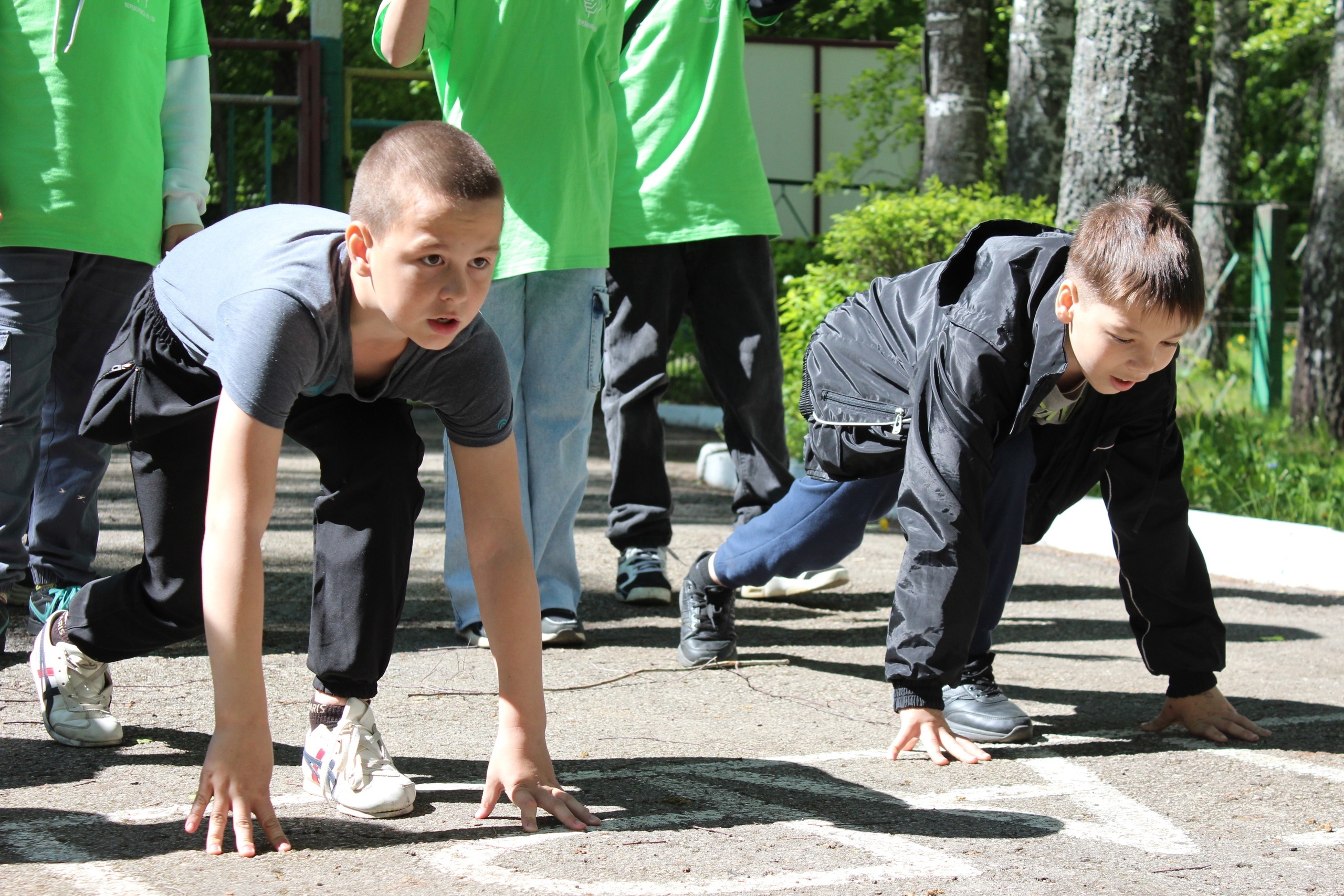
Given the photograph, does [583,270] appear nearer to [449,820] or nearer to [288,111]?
[449,820]

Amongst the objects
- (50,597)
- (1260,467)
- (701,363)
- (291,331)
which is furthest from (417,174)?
(1260,467)

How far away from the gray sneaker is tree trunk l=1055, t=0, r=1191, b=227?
4384 millimetres

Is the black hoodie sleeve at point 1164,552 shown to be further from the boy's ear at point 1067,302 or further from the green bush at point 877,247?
the green bush at point 877,247

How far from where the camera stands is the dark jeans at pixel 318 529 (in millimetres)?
2482

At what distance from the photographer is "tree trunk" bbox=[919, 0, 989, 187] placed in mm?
8664

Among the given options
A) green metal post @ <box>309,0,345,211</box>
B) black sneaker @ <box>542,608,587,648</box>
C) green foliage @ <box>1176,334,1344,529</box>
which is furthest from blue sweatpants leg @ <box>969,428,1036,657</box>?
green metal post @ <box>309,0,345,211</box>

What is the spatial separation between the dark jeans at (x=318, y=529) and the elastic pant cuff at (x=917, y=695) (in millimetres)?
1037

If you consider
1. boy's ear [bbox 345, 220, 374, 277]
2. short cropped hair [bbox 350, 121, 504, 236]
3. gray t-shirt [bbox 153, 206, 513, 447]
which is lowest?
gray t-shirt [bbox 153, 206, 513, 447]

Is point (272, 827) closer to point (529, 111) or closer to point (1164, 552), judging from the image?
point (1164, 552)

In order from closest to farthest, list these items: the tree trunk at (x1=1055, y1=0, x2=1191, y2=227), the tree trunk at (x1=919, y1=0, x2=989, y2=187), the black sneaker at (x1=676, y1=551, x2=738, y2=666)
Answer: the black sneaker at (x1=676, y1=551, x2=738, y2=666) < the tree trunk at (x1=1055, y1=0, x2=1191, y2=227) < the tree trunk at (x1=919, y1=0, x2=989, y2=187)

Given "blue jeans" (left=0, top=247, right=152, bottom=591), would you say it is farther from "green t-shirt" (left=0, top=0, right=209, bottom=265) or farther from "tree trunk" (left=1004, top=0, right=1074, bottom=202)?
"tree trunk" (left=1004, top=0, right=1074, bottom=202)

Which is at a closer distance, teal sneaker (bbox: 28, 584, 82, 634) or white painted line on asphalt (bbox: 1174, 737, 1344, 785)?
white painted line on asphalt (bbox: 1174, 737, 1344, 785)

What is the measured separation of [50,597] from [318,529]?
1.33m

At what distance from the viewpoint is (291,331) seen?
226 centimetres
